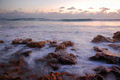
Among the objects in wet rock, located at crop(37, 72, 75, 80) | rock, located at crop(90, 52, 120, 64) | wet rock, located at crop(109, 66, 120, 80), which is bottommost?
wet rock, located at crop(37, 72, 75, 80)

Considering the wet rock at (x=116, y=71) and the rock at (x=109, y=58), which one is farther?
the rock at (x=109, y=58)

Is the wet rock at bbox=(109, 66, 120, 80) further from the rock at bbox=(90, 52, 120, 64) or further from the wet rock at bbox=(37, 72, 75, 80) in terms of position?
the wet rock at bbox=(37, 72, 75, 80)

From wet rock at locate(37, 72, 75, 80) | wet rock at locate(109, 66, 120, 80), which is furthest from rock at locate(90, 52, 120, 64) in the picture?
wet rock at locate(37, 72, 75, 80)

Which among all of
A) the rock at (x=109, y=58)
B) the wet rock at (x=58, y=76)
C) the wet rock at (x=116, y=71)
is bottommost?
the wet rock at (x=58, y=76)

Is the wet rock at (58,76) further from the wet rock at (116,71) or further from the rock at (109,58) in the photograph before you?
the rock at (109,58)

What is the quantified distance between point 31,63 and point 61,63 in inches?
31.2

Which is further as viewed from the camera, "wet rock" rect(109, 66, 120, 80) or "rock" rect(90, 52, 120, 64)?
"rock" rect(90, 52, 120, 64)

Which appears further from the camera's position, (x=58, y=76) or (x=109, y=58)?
(x=109, y=58)

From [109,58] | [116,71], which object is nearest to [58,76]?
[116,71]

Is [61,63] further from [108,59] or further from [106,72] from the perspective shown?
[108,59]

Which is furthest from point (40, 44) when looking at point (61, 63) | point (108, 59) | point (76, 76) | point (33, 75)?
point (108, 59)

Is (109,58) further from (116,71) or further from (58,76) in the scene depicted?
(58,76)

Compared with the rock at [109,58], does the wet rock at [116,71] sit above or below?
below

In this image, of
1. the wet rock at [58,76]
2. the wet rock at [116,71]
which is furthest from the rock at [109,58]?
the wet rock at [58,76]
